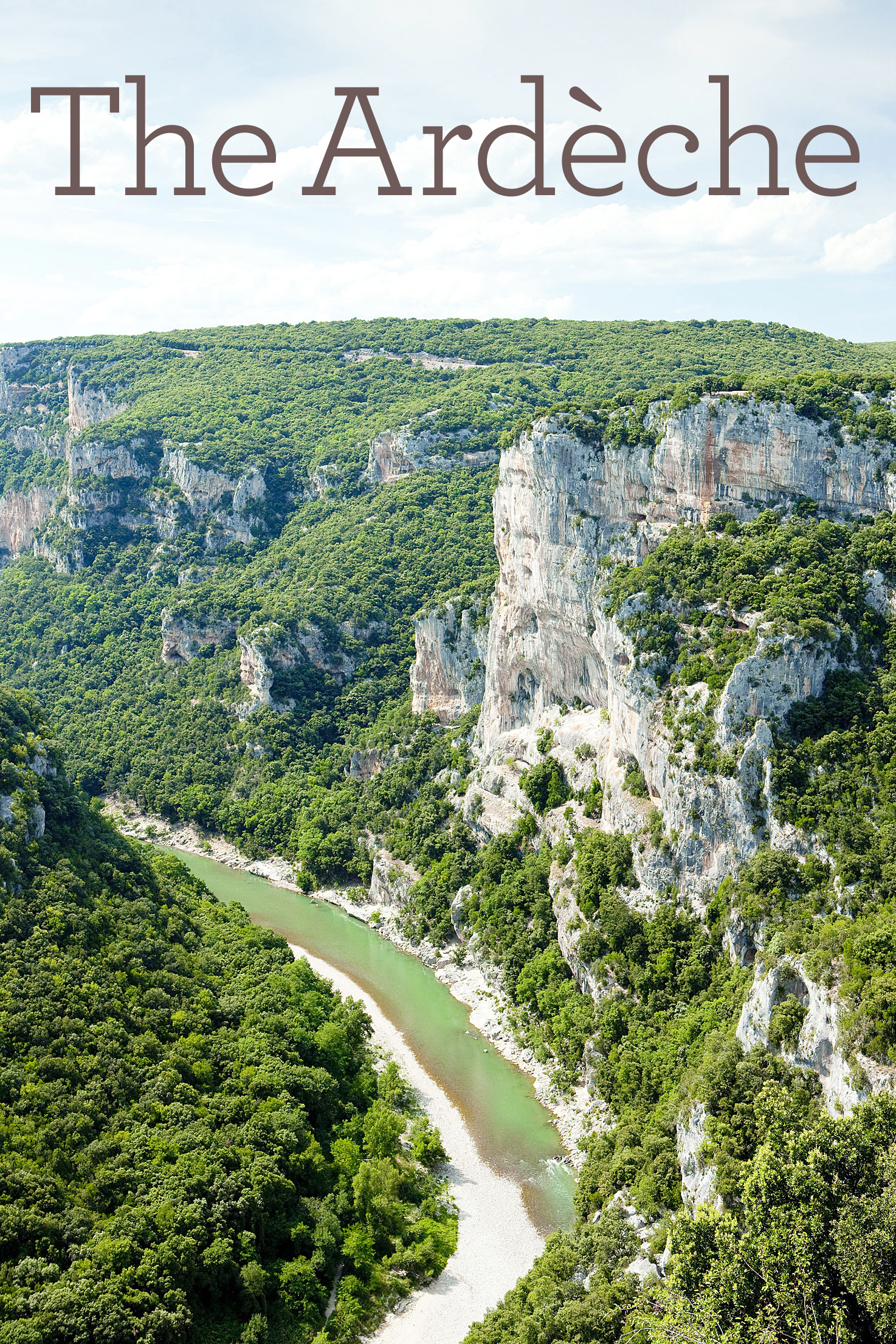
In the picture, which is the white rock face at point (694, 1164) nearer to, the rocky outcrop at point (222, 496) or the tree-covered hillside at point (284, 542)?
the tree-covered hillside at point (284, 542)

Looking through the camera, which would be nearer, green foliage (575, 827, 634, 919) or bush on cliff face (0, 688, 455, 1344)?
bush on cliff face (0, 688, 455, 1344)

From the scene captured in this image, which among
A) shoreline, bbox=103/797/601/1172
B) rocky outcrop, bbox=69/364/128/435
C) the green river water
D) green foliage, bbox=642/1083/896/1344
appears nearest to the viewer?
green foliage, bbox=642/1083/896/1344

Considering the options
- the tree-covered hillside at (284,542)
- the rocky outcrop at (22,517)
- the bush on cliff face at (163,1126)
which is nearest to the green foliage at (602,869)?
the bush on cliff face at (163,1126)

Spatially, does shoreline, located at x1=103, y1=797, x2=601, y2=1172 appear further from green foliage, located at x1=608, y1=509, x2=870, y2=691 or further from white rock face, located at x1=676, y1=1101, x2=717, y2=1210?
green foliage, located at x1=608, y1=509, x2=870, y2=691

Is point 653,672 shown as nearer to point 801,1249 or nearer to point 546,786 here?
point 546,786

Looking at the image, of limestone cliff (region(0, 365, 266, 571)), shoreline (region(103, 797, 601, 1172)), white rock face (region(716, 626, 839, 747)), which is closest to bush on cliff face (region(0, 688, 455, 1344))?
shoreline (region(103, 797, 601, 1172))

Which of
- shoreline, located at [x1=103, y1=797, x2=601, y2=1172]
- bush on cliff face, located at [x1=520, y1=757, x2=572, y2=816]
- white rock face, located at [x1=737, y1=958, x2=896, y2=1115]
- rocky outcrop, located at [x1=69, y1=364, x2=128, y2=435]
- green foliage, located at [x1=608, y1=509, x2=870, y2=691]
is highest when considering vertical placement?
rocky outcrop, located at [x1=69, y1=364, x2=128, y2=435]

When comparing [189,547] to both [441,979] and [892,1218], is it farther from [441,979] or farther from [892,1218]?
[892,1218]
